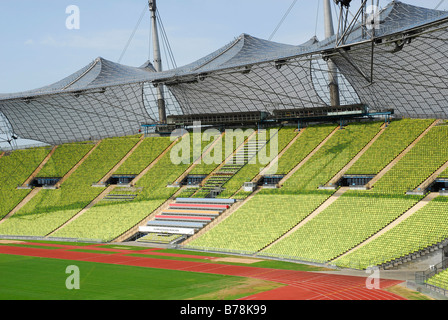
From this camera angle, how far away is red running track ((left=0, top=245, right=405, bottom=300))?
29828mm

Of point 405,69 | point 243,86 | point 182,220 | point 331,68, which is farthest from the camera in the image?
point 243,86

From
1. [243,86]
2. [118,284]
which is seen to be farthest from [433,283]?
[243,86]

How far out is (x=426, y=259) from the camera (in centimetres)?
3750

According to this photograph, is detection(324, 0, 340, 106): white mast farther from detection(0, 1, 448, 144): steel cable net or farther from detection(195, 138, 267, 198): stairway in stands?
detection(195, 138, 267, 198): stairway in stands

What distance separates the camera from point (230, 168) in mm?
64500

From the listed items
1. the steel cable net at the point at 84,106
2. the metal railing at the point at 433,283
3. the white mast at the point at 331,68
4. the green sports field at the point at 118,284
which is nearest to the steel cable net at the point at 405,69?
the white mast at the point at 331,68

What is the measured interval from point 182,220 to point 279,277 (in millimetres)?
21694

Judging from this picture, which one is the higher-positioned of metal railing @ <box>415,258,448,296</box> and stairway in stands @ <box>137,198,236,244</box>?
stairway in stands @ <box>137,198,236,244</box>

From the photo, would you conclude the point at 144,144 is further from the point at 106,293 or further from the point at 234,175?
the point at 106,293

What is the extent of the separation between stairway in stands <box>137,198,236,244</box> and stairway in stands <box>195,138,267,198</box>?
2.14m

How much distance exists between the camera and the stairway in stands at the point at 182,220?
5362cm

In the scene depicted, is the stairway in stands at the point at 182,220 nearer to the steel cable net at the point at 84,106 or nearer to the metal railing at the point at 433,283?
the steel cable net at the point at 84,106

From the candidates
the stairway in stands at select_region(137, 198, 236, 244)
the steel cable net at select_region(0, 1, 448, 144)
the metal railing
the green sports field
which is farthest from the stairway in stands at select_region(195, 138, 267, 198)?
the metal railing

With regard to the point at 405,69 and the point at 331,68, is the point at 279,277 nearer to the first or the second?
the point at 405,69
